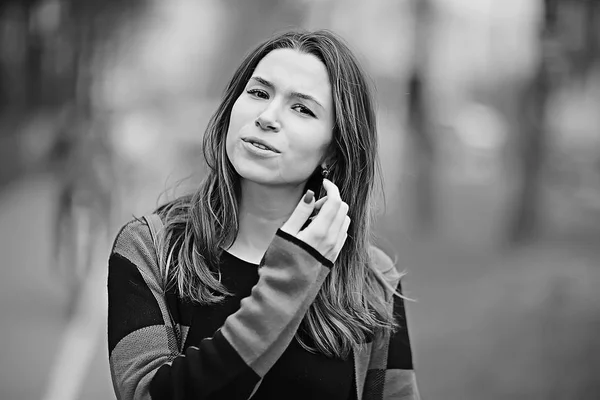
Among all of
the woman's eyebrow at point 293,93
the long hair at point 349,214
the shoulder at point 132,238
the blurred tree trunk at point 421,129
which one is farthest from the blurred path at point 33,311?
the woman's eyebrow at point 293,93

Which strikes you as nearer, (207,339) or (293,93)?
(207,339)

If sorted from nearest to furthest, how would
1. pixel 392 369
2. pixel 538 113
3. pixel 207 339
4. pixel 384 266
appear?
1. pixel 207 339
2. pixel 392 369
3. pixel 384 266
4. pixel 538 113

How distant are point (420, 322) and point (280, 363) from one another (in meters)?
2.40

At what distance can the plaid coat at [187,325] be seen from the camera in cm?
145

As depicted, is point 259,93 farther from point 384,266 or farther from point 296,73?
point 384,266

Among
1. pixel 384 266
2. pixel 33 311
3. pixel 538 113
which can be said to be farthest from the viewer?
pixel 538 113

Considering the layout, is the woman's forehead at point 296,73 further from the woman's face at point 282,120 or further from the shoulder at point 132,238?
the shoulder at point 132,238

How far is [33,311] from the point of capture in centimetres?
341

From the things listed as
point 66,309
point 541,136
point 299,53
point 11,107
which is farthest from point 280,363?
point 541,136

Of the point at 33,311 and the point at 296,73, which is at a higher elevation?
the point at 296,73

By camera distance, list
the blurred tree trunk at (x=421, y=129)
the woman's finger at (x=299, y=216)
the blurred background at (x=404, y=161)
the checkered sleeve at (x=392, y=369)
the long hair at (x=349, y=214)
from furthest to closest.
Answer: the blurred tree trunk at (x=421, y=129)
the blurred background at (x=404, y=161)
the checkered sleeve at (x=392, y=369)
the long hair at (x=349, y=214)
the woman's finger at (x=299, y=216)

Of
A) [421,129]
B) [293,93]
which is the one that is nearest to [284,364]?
[293,93]

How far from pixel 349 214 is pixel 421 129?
2.13m

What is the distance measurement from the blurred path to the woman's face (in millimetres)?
2001
